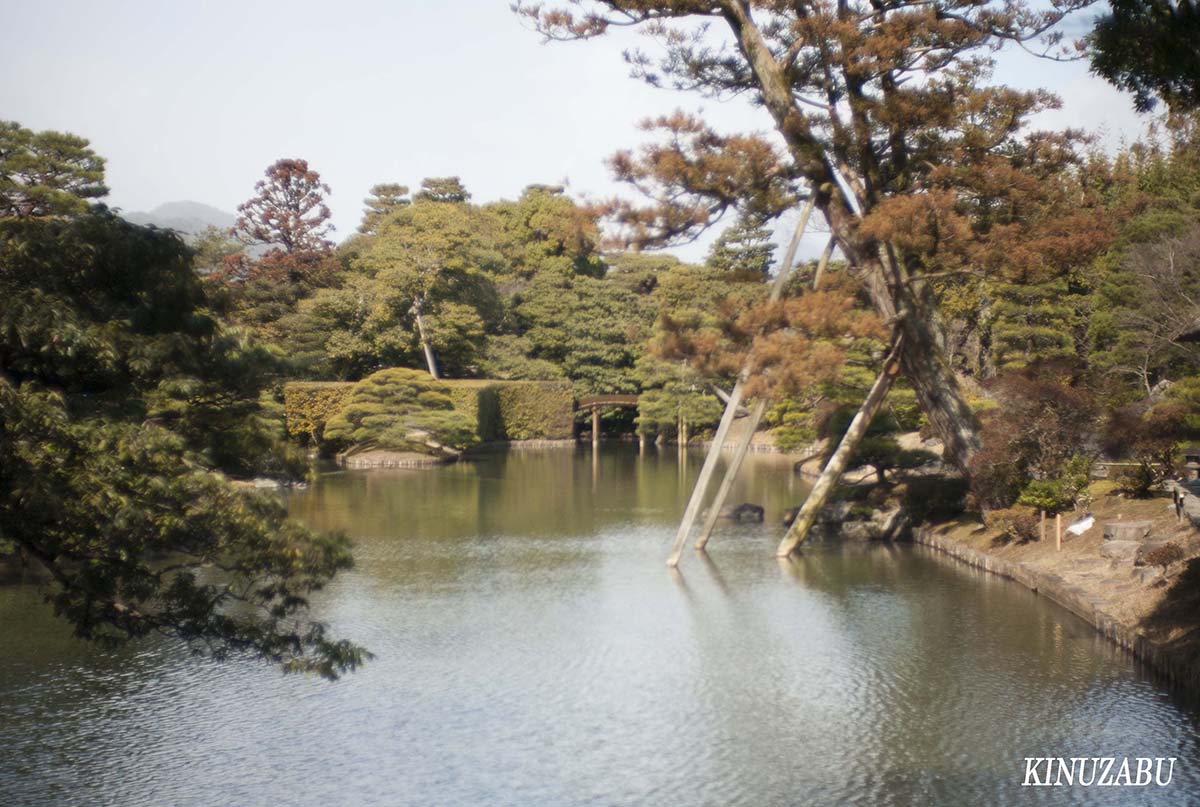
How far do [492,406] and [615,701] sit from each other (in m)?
27.3

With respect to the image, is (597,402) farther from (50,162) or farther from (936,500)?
(50,162)

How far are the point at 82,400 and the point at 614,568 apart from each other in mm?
9642

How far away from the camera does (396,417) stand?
98.5ft

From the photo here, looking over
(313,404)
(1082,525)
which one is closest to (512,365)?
(313,404)

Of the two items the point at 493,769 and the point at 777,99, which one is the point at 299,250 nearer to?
the point at 777,99

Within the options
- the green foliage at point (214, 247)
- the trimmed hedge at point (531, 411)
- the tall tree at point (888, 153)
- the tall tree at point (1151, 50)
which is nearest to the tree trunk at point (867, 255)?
the tall tree at point (888, 153)

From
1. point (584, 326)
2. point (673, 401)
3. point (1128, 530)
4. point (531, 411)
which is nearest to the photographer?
→ point (1128, 530)

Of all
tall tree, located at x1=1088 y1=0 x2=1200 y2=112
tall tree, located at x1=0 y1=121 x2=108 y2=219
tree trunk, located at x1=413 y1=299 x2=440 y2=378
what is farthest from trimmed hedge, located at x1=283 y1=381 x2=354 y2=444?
tall tree, located at x1=1088 y1=0 x2=1200 y2=112

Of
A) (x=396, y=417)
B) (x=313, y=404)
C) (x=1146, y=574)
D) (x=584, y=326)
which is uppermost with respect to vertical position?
(x=584, y=326)

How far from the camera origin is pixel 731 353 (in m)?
14.9

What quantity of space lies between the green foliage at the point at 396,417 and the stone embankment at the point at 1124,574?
673 inches

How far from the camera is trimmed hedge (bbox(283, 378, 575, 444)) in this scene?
31906 mm

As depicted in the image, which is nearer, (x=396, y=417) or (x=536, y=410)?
(x=396, y=417)

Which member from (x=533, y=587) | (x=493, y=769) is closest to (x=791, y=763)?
(x=493, y=769)
